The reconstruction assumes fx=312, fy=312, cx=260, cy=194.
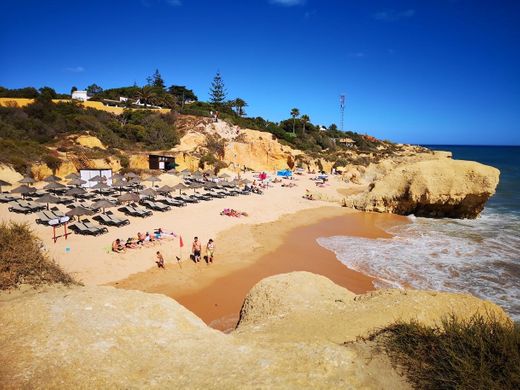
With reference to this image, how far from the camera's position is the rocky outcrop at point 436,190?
2334cm

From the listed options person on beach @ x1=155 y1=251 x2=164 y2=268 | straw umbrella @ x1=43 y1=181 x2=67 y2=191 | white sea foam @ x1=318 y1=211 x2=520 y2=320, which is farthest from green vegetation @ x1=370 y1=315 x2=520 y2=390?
straw umbrella @ x1=43 y1=181 x2=67 y2=191

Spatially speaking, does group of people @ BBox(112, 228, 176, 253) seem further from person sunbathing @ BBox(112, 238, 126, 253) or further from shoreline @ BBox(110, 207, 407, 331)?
shoreline @ BBox(110, 207, 407, 331)

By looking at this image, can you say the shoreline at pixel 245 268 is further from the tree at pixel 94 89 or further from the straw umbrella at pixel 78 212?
the tree at pixel 94 89

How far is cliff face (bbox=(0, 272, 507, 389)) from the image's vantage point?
4.30m

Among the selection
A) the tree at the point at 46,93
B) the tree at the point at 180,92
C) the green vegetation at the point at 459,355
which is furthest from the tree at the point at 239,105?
the green vegetation at the point at 459,355

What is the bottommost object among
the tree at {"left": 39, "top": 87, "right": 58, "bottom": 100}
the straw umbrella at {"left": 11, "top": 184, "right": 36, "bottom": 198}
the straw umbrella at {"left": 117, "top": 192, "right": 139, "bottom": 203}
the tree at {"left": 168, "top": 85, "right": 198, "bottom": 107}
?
the straw umbrella at {"left": 117, "top": 192, "right": 139, "bottom": 203}

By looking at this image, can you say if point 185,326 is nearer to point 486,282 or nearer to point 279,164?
point 486,282

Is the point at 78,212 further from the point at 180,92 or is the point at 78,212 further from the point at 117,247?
the point at 180,92

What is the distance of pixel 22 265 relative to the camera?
6871 mm

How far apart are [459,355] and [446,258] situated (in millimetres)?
13399

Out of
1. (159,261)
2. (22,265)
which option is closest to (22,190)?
(159,261)

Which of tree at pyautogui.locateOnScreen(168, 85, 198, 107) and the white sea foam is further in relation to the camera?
tree at pyautogui.locateOnScreen(168, 85, 198, 107)

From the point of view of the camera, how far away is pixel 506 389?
3471mm

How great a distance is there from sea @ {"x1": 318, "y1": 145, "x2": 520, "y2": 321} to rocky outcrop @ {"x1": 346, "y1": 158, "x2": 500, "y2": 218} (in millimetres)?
1538
